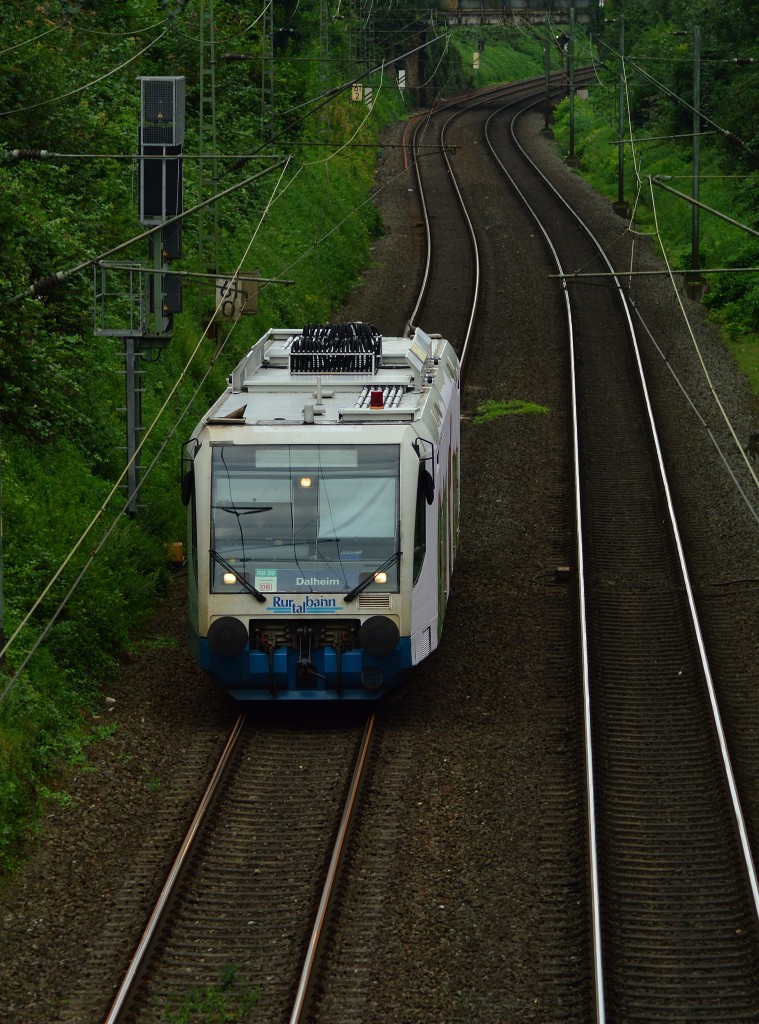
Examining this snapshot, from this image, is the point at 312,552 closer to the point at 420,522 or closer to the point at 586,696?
the point at 420,522

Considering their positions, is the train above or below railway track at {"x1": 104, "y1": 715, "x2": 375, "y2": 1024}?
above

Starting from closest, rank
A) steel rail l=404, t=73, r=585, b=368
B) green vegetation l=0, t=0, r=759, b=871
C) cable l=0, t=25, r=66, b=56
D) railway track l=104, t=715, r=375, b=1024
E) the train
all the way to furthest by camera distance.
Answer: railway track l=104, t=715, r=375, b=1024 < the train < green vegetation l=0, t=0, r=759, b=871 < cable l=0, t=25, r=66, b=56 < steel rail l=404, t=73, r=585, b=368

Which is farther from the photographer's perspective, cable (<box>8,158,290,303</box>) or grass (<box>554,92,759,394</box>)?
grass (<box>554,92,759,394</box>)

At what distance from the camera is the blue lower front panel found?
51.3 feet

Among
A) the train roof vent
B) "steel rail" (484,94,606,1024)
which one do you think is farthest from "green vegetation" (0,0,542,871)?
"steel rail" (484,94,606,1024)

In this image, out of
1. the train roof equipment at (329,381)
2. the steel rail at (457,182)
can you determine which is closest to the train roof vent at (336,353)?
the train roof equipment at (329,381)

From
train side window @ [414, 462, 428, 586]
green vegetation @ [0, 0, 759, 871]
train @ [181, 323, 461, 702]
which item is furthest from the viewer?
green vegetation @ [0, 0, 759, 871]

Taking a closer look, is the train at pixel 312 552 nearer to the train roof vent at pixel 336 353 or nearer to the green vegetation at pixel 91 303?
the green vegetation at pixel 91 303

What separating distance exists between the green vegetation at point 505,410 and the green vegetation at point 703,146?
189 inches

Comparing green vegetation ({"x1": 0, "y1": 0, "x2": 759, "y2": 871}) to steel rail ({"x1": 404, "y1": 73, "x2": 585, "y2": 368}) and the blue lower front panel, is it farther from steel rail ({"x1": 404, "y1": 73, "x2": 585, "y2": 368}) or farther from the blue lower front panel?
steel rail ({"x1": 404, "y1": 73, "x2": 585, "y2": 368})

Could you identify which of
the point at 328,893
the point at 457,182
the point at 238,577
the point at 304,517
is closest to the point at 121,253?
the point at 304,517

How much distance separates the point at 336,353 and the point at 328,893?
8.11 meters

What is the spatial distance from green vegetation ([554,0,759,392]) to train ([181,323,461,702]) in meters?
16.1

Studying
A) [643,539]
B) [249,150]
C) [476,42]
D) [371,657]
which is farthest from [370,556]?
[476,42]
